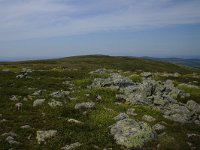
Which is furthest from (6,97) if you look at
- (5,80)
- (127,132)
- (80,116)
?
(127,132)

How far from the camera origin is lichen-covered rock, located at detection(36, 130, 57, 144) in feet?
68.4

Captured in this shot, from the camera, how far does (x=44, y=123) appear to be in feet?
79.4

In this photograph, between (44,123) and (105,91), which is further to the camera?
(105,91)

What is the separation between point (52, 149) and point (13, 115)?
8.13 m

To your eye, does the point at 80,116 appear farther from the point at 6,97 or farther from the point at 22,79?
the point at 22,79

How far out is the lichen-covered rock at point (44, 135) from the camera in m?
20.8

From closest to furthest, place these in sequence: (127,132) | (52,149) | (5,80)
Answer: (52,149) → (127,132) → (5,80)

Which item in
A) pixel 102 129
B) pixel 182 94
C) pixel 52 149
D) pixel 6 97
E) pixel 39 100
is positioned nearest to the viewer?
pixel 52 149

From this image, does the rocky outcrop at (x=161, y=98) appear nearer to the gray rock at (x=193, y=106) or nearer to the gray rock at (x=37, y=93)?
the gray rock at (x=193, y=106)

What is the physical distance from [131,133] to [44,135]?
5.86 metres

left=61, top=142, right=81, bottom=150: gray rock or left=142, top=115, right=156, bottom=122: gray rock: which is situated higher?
left=142, top=115, right=156, bottom=122: gray rock

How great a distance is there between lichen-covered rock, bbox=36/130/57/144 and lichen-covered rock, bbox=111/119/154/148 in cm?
413

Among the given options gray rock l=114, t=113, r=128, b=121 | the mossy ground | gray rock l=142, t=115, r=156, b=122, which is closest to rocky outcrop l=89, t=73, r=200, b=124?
the mossy ground

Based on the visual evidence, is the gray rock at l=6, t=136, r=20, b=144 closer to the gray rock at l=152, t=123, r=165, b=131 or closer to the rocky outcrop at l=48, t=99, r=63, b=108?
the rocky outcrop at l=48, t=99, r=63, b=108
